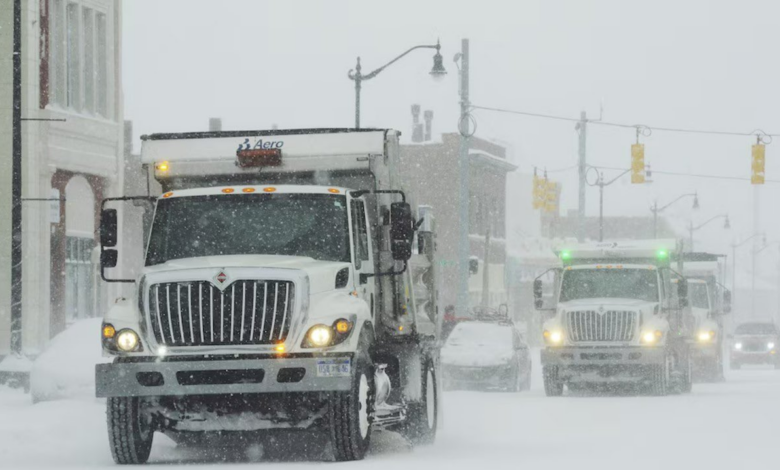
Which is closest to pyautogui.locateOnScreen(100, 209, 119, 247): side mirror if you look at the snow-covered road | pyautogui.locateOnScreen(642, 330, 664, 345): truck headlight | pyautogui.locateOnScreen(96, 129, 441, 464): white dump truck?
pyautogui.locateOnScreen(96, 129, 441, 464): white dump truck

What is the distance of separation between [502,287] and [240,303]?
64.8 m

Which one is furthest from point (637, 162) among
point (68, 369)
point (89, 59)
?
point (68, 369)

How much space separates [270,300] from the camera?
1310 cm

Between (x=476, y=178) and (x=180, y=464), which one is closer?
(x=180, y=464)

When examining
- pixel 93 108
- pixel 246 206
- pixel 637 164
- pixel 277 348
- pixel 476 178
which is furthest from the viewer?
pixel 476 178

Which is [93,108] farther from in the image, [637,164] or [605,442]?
[605,442]

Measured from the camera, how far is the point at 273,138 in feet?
49.7

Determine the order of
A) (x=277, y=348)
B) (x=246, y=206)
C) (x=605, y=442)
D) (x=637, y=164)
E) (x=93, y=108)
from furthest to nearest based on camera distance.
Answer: (x=637, y=164), (x=93, y=108), (x=605, y=442), (x=246, y=206), (x=277, y=348)

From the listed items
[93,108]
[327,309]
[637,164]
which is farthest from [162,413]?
[637,164]

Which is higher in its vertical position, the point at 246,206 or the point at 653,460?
the point at 246,206

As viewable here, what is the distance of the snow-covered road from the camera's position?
13711mm

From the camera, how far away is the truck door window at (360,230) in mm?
14359

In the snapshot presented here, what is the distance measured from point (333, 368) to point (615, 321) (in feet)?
47.5

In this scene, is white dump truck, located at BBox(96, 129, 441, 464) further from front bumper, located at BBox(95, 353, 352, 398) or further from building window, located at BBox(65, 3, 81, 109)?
building window, located at BBox(65, 3, 81, 109)
